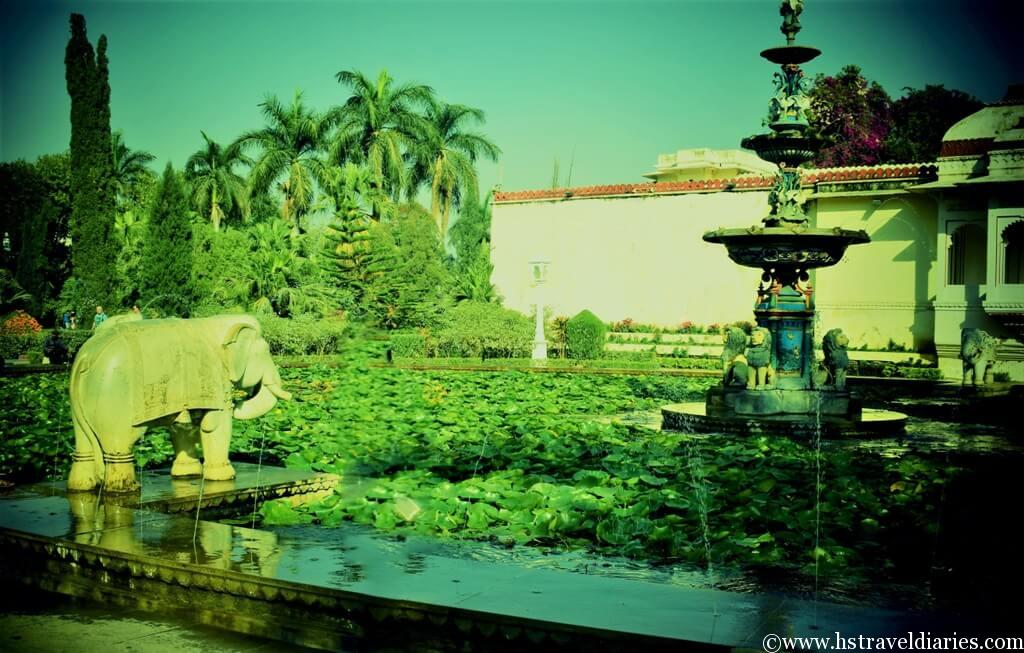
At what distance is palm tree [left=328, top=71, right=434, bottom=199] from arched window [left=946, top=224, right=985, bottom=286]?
18.4 metres

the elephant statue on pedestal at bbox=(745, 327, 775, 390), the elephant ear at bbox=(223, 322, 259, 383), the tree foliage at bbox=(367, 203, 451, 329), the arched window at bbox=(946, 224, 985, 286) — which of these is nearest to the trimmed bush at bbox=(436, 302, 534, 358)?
the tree foliage at bbox=(367, 203, 451, 329)

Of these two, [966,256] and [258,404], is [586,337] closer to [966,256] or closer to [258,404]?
[966,256]

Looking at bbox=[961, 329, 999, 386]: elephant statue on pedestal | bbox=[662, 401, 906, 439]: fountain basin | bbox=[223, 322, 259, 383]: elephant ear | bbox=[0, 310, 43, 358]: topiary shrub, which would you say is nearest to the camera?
bbox=[223, 322, 259, 383]: elephant ear

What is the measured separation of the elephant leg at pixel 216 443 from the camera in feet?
22.6

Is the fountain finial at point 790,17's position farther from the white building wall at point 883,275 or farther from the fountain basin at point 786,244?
the white building wall at point 883,275

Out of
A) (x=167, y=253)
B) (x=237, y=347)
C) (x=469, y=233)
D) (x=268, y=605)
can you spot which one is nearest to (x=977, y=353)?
(x=237, y=347)

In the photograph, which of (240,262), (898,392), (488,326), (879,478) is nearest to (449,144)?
(240,262)

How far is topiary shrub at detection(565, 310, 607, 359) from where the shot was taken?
2331 cm

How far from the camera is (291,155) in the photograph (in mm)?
36000

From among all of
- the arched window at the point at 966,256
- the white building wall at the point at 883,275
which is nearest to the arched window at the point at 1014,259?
the arched window at the point at 966,256

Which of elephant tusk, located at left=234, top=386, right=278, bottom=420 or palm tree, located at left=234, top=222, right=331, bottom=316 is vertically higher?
palm tree, located at left=234, top=222, right=331, bottom=316

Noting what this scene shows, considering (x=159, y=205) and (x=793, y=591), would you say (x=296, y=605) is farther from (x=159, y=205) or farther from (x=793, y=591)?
(x=159, y=205)

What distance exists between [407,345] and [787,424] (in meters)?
13.9

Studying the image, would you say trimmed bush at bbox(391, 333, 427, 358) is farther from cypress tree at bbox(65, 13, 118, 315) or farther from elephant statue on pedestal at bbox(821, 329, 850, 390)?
elephant statue on pedestal at bbox(821, 329, 850, 390)
